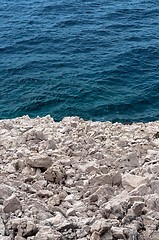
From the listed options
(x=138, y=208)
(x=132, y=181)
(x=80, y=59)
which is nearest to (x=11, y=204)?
(x=138, y=208)

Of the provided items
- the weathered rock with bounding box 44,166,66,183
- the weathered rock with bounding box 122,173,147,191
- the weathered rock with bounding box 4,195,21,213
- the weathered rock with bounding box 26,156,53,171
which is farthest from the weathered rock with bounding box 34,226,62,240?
the weathered rock with bounding box 26,156,53,171

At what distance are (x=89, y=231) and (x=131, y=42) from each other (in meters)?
28.2

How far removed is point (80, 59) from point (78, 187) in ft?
74.5

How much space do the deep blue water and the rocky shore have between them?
11382mm

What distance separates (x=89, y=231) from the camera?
5984mm

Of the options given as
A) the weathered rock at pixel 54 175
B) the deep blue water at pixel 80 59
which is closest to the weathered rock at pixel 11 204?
the weathered rock at pixel 54 175

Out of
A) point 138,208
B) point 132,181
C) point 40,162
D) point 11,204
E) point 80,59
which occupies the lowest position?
point 80,59

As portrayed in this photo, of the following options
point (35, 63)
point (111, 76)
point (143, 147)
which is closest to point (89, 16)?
point (35, 63)

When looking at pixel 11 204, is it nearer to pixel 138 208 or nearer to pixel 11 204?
pixel 11 204

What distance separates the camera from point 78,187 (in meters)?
7.95

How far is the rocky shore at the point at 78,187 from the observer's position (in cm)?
594

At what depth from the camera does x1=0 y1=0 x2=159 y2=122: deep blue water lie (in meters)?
23.7

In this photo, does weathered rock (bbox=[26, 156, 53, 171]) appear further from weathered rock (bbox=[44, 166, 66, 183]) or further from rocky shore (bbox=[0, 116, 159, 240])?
weathered rock (bbox=[44, 166, 66, 183])

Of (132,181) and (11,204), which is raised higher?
(11,204)
